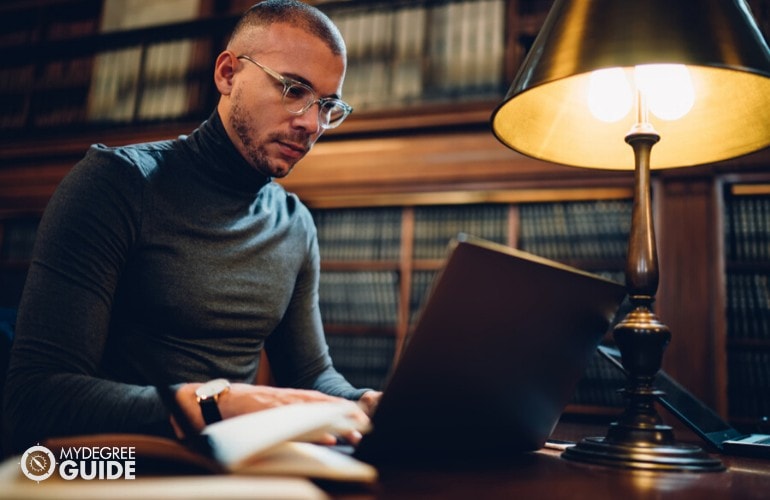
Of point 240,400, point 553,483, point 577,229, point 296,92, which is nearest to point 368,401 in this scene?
point 240,400

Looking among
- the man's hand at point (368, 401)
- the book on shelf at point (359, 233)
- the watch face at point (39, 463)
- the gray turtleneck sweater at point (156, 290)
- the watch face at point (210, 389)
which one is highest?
the book on shelf at point (359, 233)

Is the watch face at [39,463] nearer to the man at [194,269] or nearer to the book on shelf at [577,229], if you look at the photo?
the man at [194,269]

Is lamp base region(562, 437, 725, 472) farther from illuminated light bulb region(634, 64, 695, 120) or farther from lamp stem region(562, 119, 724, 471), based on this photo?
illuminated light bulb region(634, 64, 695, 120)

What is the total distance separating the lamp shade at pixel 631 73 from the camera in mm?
759

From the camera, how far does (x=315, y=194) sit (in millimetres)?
2812

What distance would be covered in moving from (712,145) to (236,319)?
92cm

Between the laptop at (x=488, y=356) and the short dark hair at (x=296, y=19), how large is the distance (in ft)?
2.59

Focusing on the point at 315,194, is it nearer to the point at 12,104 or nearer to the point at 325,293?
the point at 325,293

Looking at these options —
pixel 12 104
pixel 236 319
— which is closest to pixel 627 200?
pixel 236 319

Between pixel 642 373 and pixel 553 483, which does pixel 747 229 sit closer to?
pixel 642 373

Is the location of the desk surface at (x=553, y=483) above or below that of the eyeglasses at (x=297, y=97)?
below

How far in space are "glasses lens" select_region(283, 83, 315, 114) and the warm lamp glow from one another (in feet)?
1.79

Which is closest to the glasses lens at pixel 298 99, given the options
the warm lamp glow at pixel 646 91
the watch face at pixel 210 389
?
the warm lamp glow at pixel 646 91

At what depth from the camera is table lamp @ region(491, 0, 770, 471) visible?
2.50ft
